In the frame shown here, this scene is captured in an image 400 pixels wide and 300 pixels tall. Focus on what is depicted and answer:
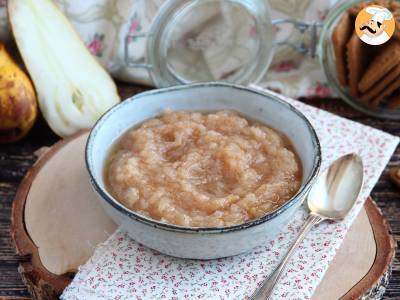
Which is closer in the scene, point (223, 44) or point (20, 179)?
point (20, 179)

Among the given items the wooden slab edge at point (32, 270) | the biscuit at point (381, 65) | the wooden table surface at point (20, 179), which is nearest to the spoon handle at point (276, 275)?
the wooden table surface at point (20, 179)

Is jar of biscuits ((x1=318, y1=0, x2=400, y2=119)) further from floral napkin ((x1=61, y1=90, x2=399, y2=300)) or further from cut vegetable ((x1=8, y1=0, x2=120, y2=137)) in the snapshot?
cut vegetable ((x1=8, y1=0, x2=120, y2=137))

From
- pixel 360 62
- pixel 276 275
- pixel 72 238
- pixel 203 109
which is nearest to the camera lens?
pixel 276 275

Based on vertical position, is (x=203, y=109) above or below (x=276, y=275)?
above

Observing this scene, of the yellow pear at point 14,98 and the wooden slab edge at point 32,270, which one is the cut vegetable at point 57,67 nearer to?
the yellow pear at point 14,98

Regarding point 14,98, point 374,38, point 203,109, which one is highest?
point 374,38

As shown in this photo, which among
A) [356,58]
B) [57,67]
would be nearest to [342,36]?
[356,58]

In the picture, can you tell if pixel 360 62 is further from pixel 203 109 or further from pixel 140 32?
pixel 140 32

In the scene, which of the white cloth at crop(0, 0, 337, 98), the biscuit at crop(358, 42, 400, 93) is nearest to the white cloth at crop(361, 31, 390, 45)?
the biscuit at crop(358, 42, 400, 93)

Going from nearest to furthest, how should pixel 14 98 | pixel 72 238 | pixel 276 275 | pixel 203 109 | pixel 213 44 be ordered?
1. pixel 276 275
2. pixel 72 238
3. pixel 203 109
4. pixel 14 98
5. pixel 213 44
